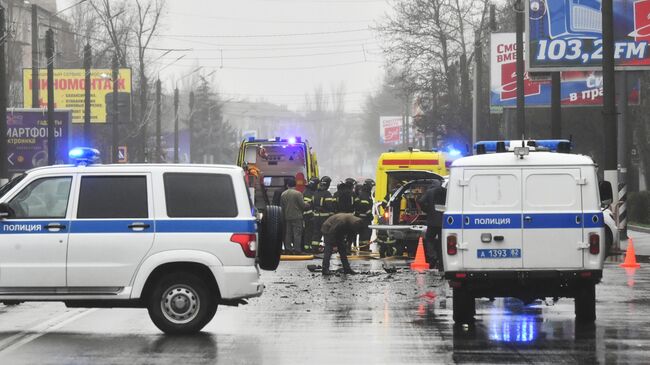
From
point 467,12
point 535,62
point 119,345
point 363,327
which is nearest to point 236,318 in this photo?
point 363,327

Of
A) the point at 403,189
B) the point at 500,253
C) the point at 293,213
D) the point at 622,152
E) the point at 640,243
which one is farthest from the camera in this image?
the point at 622,152

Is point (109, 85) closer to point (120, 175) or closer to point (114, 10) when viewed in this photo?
point (114, 10)

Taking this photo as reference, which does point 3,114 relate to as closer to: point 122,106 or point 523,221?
point 523,221

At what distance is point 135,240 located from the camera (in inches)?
526

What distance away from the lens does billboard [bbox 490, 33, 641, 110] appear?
159ft

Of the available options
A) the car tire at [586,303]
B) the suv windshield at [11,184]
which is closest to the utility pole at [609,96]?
the car tire at [586,303]

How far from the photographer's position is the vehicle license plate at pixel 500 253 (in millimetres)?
14000

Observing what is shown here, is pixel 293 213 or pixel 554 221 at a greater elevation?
pixel 554 221

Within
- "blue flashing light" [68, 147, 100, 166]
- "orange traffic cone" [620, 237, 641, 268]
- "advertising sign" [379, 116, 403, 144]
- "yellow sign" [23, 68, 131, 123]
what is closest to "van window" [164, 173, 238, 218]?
"blue flashing light" [68, 147, 100, 166]

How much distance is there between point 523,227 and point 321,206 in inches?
506

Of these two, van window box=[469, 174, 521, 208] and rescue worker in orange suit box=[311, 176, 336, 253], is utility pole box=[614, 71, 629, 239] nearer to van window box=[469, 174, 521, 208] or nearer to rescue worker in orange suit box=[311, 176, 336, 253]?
rescue worker in orange suit box=[311, 176, 336, 253]

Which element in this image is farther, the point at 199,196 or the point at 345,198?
the point at 345,198

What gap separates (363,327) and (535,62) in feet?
76.4

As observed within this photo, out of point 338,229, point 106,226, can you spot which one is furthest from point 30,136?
point 106,226
